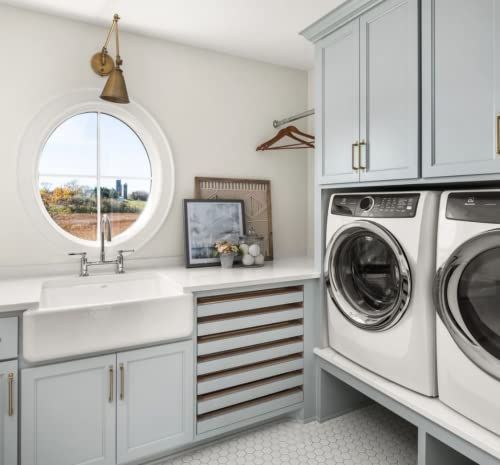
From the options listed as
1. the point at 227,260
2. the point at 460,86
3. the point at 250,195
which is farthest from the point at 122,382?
the point at 460,86

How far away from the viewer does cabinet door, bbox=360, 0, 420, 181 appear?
1.76 m

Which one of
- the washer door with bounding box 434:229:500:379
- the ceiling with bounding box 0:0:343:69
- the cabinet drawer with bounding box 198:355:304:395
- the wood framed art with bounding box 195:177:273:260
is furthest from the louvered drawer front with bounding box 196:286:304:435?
the ceiling with bounding box 0:0:343:69

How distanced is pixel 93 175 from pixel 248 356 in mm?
1552

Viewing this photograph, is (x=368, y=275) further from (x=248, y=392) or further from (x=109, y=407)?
(x=109, y=407)

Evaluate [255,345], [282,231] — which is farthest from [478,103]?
[282,231]

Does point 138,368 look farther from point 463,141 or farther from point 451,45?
point 451,45

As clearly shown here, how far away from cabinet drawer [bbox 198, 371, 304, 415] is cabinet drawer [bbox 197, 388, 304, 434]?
37 mm

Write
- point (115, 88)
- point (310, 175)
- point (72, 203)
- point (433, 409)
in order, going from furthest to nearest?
point (310, 175) → point (72, 203) → point (115, 88) → point (433, 409)

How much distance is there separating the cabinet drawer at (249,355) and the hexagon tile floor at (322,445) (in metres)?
0.45

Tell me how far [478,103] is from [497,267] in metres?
0.64

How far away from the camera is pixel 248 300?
2150mm

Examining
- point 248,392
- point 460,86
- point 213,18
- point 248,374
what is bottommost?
point 248,392

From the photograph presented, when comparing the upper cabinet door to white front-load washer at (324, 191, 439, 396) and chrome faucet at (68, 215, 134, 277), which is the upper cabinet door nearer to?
white front-load washer at (324, 191, 439, 396)

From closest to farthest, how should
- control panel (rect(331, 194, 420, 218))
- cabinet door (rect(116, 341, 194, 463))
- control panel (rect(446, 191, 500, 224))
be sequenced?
control panel (rect(446, 191, 500, 224)) < control panel (rect(331, 194, 420, 218)) < cabinet door (rect(116, 341, 194, 463))
